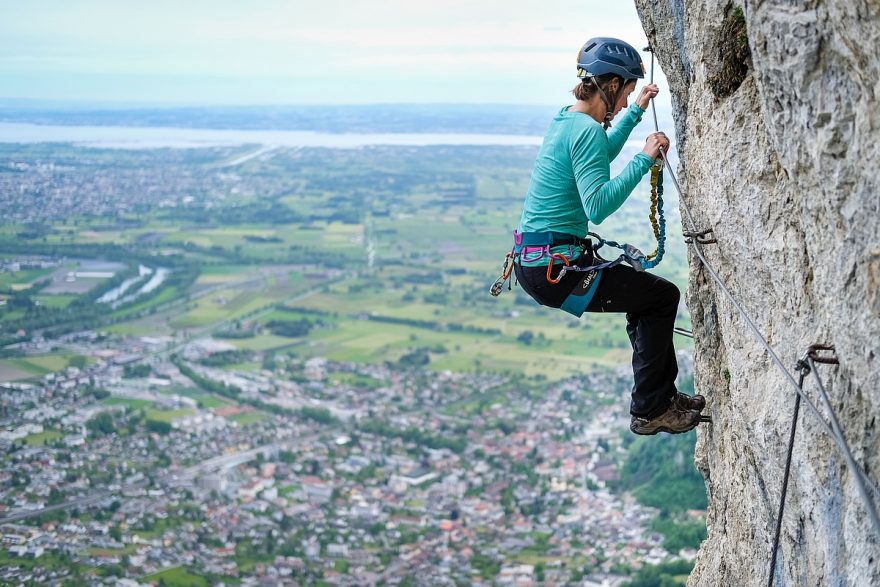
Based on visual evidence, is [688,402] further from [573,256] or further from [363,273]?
[363,273]

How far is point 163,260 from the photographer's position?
A: 60.5m

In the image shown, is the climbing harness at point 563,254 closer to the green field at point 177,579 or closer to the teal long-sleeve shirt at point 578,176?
the teal long-sleeve shirt at point 578,176

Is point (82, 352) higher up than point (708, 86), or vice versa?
point (708, 86)

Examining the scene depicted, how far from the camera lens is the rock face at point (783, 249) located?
2.89 metres

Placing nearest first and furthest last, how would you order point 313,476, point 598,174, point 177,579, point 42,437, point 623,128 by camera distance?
point 598,174 → point 623,128 → point 177,579 → point 313,476 → point 42,437

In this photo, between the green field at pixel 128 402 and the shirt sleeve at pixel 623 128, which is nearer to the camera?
the shirt sleeve at pixel 623 128

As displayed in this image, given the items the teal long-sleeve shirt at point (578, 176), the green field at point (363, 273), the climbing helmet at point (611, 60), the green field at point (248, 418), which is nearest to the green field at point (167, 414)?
the green field at point (248, 418)

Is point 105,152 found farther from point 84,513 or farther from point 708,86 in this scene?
point 708,86

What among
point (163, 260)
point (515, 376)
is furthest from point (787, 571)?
point (163, 260)

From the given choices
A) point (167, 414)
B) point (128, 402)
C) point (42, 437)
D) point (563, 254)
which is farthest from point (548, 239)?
point (128, 402)

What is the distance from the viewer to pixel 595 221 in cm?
413

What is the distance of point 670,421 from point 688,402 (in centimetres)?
15

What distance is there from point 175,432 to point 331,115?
110835 millimetres

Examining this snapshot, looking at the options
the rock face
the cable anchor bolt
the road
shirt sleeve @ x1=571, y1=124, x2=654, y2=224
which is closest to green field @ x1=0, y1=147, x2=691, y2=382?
the road
